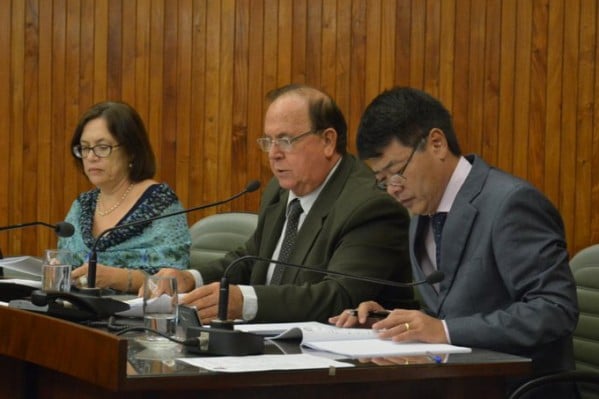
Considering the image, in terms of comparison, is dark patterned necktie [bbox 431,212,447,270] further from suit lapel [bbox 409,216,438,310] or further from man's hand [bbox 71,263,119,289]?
man's hand [bbox 71,263,119,289]

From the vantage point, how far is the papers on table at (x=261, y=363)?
2.20 m

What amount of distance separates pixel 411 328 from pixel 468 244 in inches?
17.8

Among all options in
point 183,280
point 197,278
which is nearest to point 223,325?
point 183,280

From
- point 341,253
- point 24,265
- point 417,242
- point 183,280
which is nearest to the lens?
point 417,242

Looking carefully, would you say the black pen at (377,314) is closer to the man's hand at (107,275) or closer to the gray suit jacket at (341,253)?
the gray suit jacket at (341,253)

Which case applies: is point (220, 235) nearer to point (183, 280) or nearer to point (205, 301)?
point (183, 280)

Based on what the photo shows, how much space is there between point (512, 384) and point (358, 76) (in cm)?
331

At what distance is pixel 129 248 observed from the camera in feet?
14.5

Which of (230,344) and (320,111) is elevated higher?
(320,111)

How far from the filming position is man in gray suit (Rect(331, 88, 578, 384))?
108 inches

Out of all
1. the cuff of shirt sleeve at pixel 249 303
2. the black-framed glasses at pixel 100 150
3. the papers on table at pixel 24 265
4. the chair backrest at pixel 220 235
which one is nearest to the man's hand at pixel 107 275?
the papers on table at pixel 24 265

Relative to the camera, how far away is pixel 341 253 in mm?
3443

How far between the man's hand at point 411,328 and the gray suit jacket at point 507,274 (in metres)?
0.05

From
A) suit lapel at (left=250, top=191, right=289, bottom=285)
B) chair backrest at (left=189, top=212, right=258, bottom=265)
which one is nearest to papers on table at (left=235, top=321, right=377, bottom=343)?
suit lapel at (left=250, top=191, right=289, bottom=285)
